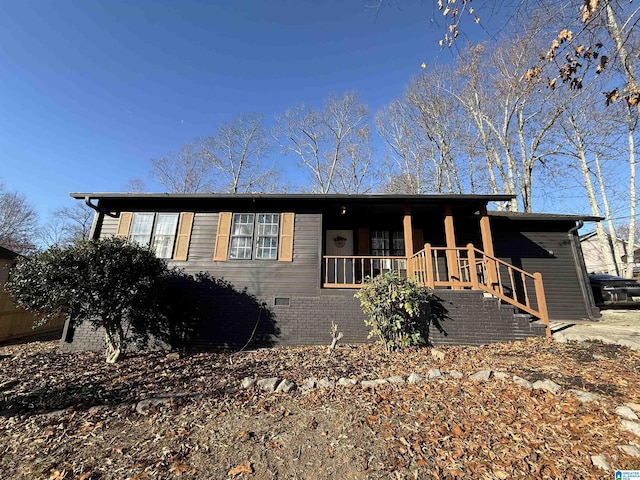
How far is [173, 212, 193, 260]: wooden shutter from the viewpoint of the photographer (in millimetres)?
7260

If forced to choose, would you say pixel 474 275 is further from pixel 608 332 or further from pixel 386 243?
pixel 386 243

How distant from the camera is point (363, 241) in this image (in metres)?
8.69

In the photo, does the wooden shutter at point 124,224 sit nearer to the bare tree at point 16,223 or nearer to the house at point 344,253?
the house at point 344,253

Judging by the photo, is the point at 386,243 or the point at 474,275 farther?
the point at 386,243

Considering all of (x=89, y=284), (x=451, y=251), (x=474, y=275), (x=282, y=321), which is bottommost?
(x=282, y=321)

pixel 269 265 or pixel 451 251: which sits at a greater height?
pixel 451 251

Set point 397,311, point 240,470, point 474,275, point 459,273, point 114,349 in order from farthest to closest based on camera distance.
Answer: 1. point 459,273
2. point 474,275
3. point 397,311
4. point 114,349
5. point 240,470

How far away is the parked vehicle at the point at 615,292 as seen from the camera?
27.6ft

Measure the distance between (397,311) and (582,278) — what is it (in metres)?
6.80

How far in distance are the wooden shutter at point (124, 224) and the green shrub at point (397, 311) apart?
6683 millimetres

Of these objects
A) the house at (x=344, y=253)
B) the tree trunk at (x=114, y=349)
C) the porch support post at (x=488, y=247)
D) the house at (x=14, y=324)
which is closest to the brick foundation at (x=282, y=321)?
the house at (x=344, y=253)

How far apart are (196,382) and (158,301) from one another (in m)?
2.73

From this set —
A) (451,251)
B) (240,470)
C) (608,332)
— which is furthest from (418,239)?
(240,470)

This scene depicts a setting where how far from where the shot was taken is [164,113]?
12359mm
